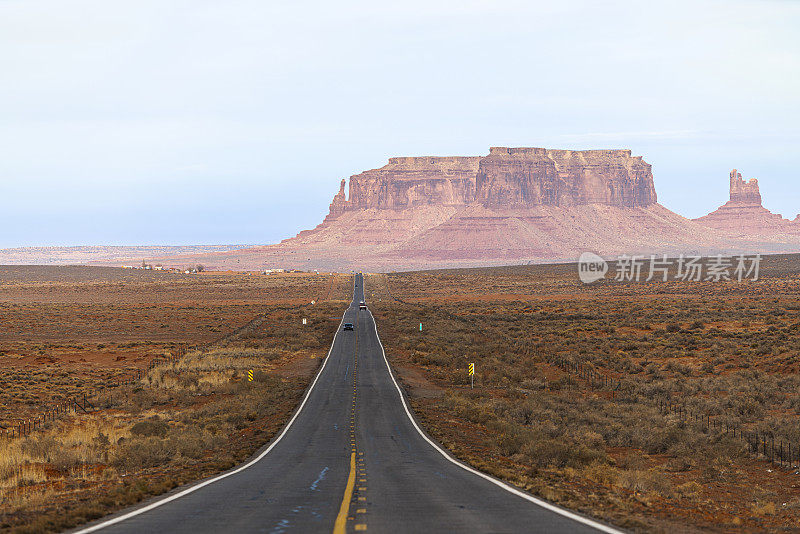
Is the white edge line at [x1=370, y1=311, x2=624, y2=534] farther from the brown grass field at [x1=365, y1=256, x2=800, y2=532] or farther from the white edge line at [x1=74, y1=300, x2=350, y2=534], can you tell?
the white edge line at [x1=74, y1=300, x2=350, y2=534]

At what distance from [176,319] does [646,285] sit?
242 feet

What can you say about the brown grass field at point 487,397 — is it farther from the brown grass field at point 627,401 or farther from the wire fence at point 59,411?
the wire fence at point 59,411

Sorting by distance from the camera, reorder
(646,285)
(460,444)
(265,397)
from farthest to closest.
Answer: (646,285), (265,397), (460,444)

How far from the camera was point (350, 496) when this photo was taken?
13.3 m

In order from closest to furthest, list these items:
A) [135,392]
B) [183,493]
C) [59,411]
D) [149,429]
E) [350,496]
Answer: [350,496] < [183,493] < [149,429] < [59,411] < [135,392]

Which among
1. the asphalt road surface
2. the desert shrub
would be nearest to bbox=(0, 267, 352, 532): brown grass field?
the desert shrub

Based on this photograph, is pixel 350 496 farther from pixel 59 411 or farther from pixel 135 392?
pixel 135 392

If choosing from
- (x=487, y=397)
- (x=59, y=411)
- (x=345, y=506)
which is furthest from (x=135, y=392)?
(x=345, y=506)

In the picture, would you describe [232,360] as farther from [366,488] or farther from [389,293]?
[389,293]

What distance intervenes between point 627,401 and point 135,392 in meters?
22.4

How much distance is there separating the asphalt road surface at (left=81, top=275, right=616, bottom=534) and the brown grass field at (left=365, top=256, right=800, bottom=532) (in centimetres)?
125

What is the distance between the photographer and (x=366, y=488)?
1424cm

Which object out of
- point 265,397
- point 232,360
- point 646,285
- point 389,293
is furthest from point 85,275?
point 265,397

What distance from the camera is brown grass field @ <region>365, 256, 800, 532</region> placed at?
52.5ft
